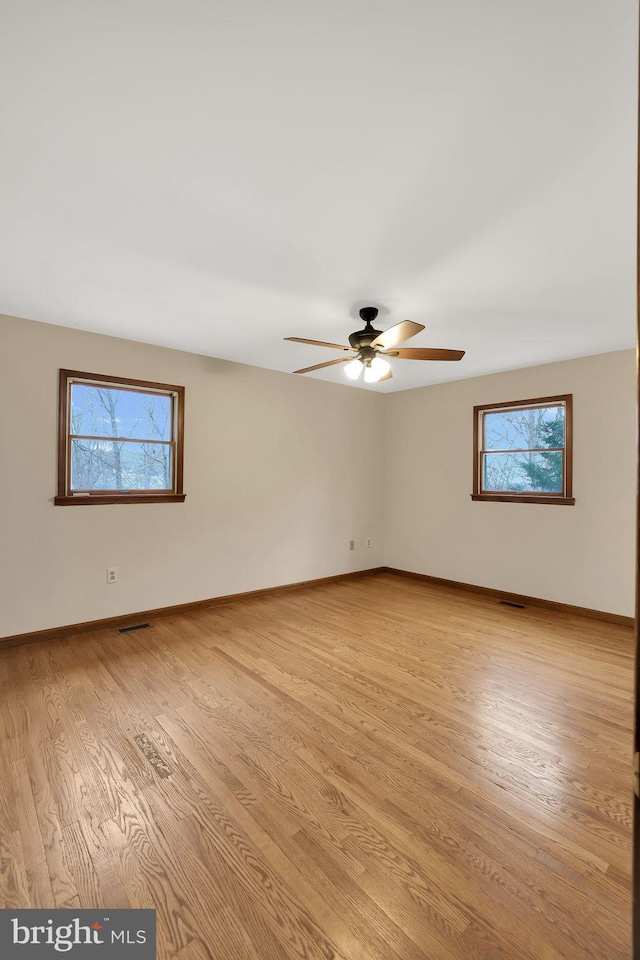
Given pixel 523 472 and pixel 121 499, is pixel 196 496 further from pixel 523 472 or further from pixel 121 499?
pixel 523 472

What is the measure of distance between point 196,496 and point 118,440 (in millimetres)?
916

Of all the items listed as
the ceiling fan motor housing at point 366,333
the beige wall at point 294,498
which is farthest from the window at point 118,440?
the ceiling fan motor housing at point 366,333

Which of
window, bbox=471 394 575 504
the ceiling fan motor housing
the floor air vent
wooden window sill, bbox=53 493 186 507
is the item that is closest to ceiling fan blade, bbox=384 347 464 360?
the ceiling fan motor housing

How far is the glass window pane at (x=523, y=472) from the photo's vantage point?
4566mm

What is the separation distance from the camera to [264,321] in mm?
3402

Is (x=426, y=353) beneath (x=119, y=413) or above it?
above

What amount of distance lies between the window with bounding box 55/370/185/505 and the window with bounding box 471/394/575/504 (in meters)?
3.48

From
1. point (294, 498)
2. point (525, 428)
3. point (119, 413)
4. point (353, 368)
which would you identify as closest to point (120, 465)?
point (119, 413)

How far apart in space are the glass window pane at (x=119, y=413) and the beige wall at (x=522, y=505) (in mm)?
3291

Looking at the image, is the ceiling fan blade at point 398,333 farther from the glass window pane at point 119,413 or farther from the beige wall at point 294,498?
the glass window pane at point 119,413

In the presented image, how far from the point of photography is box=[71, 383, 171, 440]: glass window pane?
3.72m

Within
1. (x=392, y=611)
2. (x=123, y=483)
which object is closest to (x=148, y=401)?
(x=123, y=483)

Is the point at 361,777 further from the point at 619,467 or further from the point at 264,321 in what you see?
the point at 619,467

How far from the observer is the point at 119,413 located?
3.93 meters
